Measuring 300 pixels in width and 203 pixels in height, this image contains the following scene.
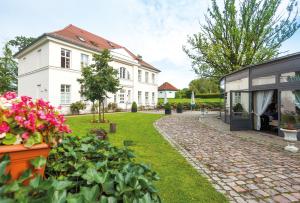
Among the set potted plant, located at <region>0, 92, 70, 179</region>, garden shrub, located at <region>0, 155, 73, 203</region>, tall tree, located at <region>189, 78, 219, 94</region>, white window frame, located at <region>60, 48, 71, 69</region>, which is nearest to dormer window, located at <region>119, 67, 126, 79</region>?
white window frame, located at <region>60, 48, 71, 69</region>

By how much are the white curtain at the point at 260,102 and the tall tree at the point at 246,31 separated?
9673mm

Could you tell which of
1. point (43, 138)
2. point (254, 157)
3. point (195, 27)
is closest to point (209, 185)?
point (254, 157)

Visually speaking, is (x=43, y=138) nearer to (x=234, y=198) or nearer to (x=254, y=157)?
(x=234, y=198)

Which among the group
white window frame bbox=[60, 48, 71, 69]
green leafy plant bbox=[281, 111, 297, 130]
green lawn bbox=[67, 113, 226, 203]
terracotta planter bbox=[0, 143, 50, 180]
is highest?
white window frame bbox=[60, 48, 71, 69]

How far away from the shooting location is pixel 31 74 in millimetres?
21953

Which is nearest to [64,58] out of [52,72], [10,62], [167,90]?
[52,72]

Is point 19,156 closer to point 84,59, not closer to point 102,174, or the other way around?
point 102,174

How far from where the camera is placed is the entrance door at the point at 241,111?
11.6 meters

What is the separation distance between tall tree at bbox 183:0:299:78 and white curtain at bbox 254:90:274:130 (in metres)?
9.67

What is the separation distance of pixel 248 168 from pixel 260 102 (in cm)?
731

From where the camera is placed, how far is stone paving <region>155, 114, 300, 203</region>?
3.80 metres

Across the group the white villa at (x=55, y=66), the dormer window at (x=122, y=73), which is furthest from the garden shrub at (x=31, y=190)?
the dormer window at (x=122, y=73)

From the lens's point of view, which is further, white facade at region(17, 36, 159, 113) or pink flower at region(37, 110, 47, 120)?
white facade at region(17, 36, 159, 113)

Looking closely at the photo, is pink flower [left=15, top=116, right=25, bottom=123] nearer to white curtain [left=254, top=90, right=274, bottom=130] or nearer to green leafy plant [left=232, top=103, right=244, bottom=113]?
white curtain [left=254, top=90, right=274, bottom=130]
